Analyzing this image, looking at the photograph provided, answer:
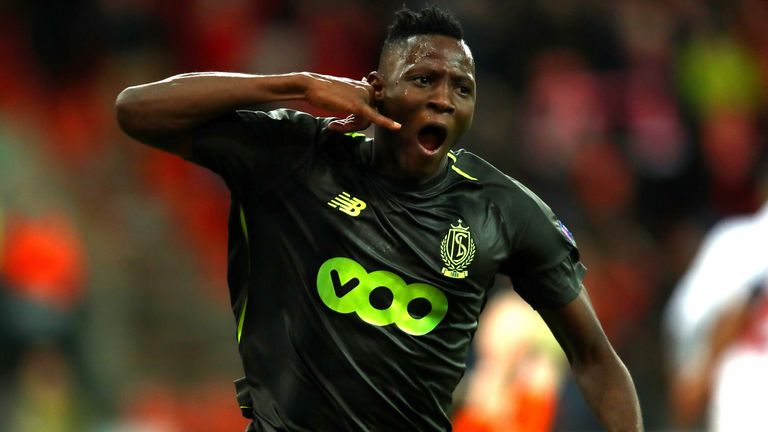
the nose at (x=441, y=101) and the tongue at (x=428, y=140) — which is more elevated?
the nose at (x=441, y=101)

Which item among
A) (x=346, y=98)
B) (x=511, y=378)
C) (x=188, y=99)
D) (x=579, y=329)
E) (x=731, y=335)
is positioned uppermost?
(x=731, y=335)

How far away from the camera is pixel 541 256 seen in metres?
3.99

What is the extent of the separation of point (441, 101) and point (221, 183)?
280 inches

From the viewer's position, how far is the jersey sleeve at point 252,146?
3.79 m

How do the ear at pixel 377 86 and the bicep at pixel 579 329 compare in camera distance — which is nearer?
the ear at pixel 377 86

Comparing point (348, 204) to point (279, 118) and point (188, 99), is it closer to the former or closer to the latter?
point (279, 118)

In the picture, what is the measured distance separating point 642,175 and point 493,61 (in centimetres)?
156

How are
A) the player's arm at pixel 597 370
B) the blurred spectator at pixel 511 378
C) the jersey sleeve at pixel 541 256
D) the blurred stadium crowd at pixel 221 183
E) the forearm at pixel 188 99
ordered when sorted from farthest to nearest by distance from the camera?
the blurred stadium crowd at pixel 221 183
the blurred spectator at pixel 511 378
the player's arm at pixel 597 370
the jersey sleeve at pixel 541 256
the forearm at pixel 188 99

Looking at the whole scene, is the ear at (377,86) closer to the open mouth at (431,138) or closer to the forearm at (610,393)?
the open mouth at (431,138)

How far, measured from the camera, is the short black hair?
12.7ft

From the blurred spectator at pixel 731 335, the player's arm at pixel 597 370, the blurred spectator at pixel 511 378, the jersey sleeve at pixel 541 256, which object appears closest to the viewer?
the jersey sleeve at pixel 541 256

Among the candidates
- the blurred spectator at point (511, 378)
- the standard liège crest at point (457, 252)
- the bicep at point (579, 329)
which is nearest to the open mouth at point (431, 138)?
the standard liège crest at point (457, 252)

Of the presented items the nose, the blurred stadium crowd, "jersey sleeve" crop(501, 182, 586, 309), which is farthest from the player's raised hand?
the blurred stadium crowd

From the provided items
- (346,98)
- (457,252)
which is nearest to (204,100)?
(346,98)
